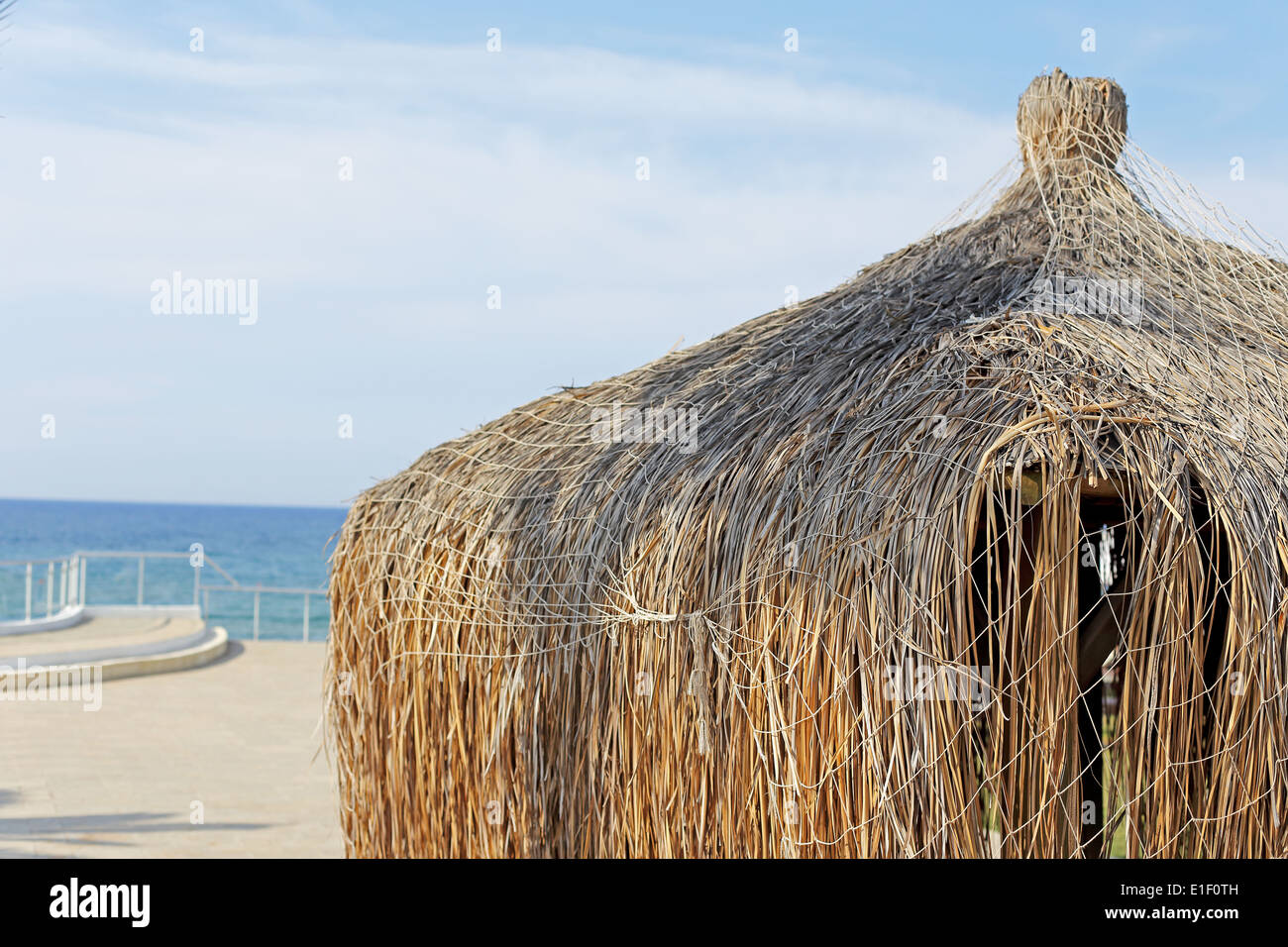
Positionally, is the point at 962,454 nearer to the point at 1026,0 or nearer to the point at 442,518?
the point at 442,518

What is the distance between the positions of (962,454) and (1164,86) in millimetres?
3649

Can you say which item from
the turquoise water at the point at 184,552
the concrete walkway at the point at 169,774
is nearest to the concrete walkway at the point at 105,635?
the concrete walkway at the point at 169,774

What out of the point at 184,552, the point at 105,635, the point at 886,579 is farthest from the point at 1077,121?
the point at 184,552

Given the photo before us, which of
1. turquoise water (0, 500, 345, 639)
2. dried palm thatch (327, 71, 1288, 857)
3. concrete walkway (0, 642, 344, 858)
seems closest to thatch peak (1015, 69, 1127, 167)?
dried palm thatch (327, 71, 1288, 857)

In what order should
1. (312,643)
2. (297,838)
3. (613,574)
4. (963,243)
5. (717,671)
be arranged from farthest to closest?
(312,643), (297,838), (963,243), (613,574), (717,671)

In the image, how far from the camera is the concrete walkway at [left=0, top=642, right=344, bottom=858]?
6.59 m

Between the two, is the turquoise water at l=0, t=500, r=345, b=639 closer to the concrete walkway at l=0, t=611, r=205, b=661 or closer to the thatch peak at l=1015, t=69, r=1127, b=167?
the concrete walkway at l=0, t=611, r=205, b=661

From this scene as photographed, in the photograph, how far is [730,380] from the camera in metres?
4.46

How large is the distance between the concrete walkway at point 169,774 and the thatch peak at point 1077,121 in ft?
18.2

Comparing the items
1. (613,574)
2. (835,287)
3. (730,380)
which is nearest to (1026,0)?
(835,287)

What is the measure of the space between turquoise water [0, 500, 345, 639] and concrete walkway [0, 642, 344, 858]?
50.5ft

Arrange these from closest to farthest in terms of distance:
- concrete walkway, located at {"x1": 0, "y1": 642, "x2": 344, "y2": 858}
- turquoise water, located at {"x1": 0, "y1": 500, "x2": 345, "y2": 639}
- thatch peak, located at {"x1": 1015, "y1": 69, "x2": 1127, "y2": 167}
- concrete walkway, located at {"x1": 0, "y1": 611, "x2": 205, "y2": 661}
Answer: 1. thatch peak, located at {"x1": 1015, "y1": 69, "x2": 1127, "y2": 167}
2. concrete walkway, located at {"x1": 0, "y1": 642, "x2": 344, "y2": 858}
3. concrete walkway, located at {"x1": 0, "y1": 611, "x2": 205, "y2": 661}
4. turquoise water, located at {"x1": 0, "y1": 500, "x2": 345, "y2": 639}

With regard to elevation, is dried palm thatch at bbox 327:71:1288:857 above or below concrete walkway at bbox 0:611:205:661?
above

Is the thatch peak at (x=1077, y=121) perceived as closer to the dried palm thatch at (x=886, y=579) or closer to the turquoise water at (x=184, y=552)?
the dried palm thatch at (x=886, y=579)
